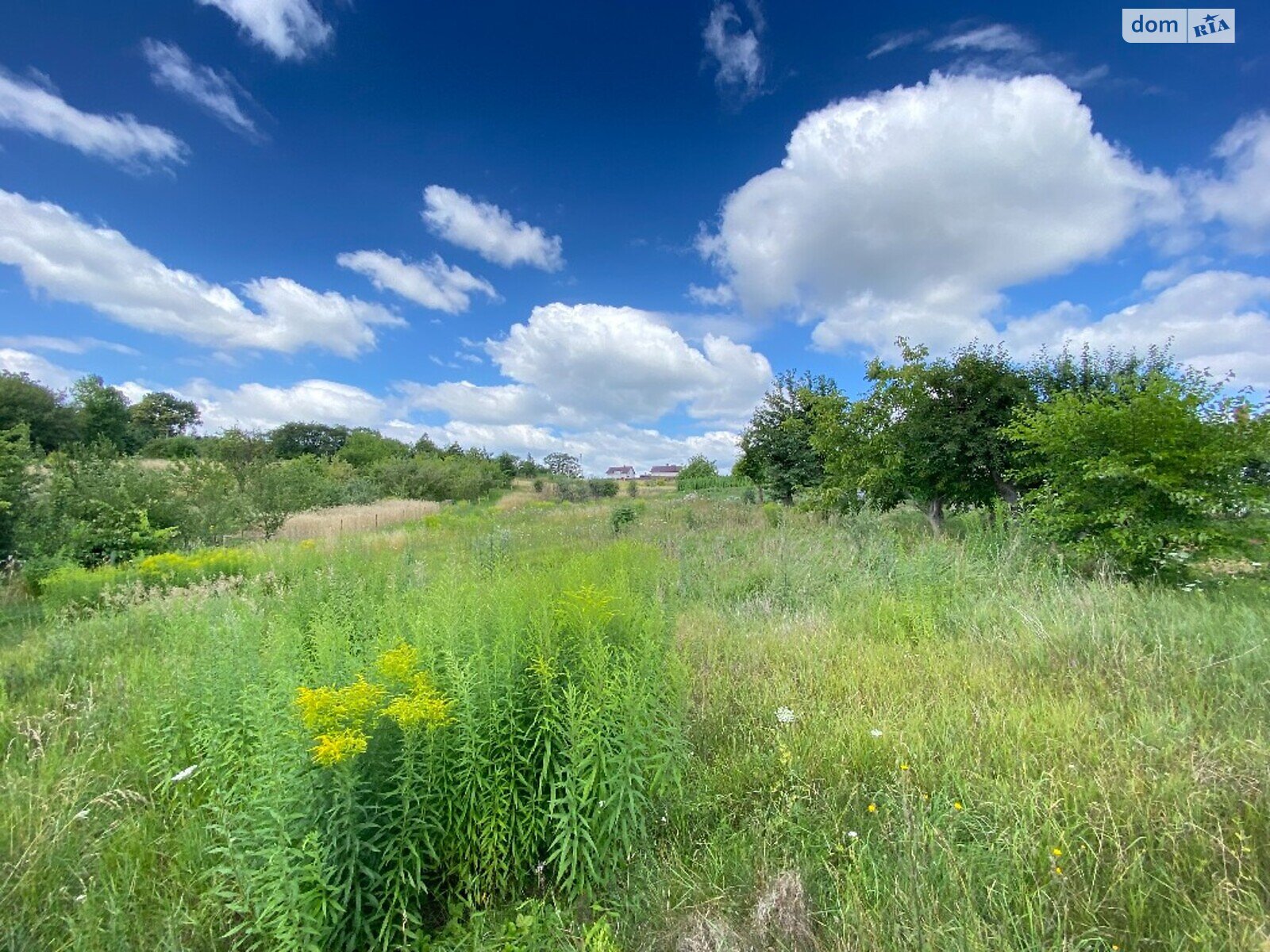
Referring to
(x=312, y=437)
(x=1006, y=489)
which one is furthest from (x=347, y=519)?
(x=312, y=437)

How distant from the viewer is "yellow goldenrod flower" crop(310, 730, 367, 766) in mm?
1617

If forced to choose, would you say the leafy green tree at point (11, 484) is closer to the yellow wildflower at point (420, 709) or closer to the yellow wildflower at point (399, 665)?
the yellow wildflower at point (399, 665)

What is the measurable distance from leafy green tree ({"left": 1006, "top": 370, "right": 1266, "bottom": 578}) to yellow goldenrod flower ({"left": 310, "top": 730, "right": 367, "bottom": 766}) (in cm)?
776

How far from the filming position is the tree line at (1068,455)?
18.5 ft

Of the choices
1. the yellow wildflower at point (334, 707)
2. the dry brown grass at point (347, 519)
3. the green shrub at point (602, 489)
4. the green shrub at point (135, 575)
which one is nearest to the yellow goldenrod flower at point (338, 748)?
the yellow wildflower at point (334, 707)

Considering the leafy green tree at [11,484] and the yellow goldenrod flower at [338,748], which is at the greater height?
the leafy green tree at [11,484]

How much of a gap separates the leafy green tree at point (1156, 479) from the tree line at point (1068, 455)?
0.01m

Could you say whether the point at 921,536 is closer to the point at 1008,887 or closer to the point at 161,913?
the point at 1008,887

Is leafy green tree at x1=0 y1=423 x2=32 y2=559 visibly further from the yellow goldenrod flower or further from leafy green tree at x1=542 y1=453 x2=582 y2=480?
leafy green tree at x1=542 y1=453 x2=582 y2=480

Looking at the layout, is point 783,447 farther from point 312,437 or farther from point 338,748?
point 312,437

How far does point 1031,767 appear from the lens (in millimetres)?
2385

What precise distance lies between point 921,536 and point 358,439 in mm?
57359

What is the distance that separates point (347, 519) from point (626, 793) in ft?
67.0

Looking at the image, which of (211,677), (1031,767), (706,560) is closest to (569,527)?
(706,560)
